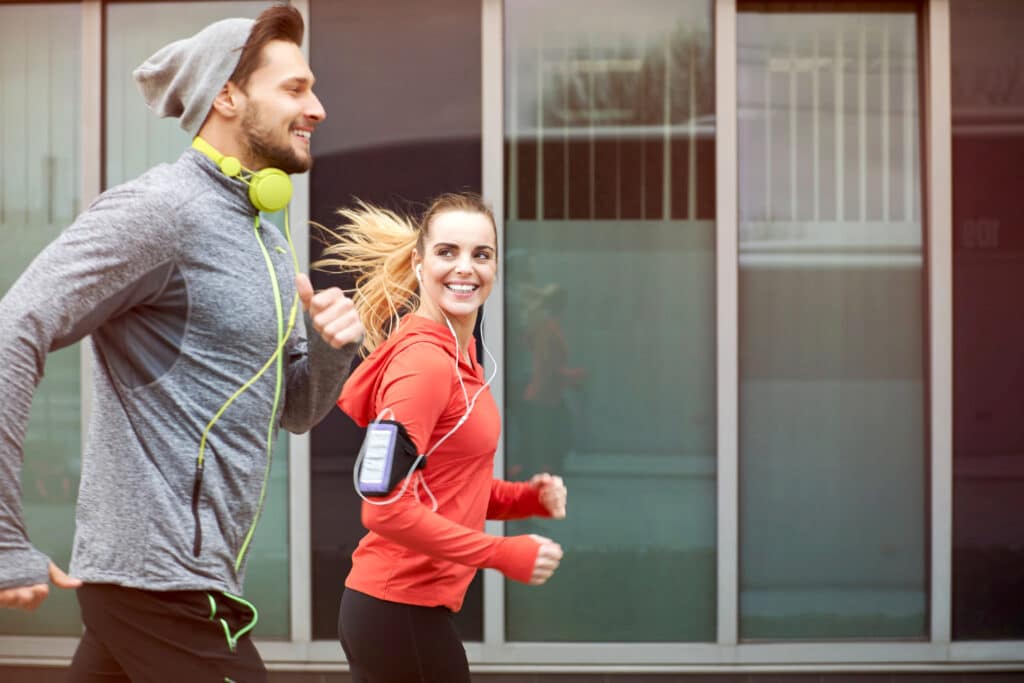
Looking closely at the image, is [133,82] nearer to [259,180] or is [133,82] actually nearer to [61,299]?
[259,180]

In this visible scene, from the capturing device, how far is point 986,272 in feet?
17.9

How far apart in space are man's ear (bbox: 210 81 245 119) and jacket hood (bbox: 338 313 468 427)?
2.66 ft

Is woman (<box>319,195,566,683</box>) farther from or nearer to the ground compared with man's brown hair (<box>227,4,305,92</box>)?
nearer to the ground

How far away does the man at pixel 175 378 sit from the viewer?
1.96 metres

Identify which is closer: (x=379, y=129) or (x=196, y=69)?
(x=196, y=69)

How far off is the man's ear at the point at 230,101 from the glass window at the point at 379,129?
3.22 meters

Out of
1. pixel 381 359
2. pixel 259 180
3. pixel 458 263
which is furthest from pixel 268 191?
pixel 458 263

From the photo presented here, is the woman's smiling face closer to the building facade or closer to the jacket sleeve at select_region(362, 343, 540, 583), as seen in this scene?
the jacket sleeve at select_region(362, 343, 540, 583)

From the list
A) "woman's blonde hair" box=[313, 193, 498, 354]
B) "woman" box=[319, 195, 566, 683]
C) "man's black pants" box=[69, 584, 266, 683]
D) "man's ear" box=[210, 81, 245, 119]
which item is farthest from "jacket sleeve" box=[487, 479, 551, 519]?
"man's ear" box=[210, 81, 245, 119]

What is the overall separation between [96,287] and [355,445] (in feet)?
11.8

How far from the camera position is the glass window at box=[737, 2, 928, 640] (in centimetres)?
553

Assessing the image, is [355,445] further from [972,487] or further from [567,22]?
[972,487]

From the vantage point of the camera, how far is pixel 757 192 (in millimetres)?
5531

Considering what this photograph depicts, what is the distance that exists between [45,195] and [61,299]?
13.4 ft
